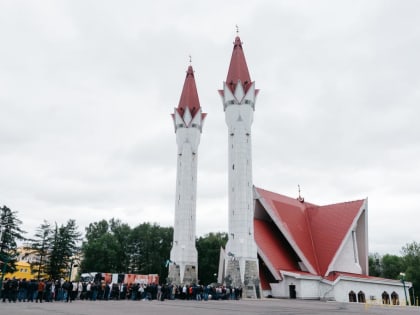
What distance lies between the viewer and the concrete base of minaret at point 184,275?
39.1 m

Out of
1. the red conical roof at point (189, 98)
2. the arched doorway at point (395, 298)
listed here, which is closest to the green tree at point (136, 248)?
the red conical roof at point (189, 98)

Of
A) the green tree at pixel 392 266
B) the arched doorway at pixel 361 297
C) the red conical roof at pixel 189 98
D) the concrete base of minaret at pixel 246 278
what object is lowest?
the arched doorway at pixel 361 297

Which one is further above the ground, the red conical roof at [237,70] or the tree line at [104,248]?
the red conical roof at [237,70]

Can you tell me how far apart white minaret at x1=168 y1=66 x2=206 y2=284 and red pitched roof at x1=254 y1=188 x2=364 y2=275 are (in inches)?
287

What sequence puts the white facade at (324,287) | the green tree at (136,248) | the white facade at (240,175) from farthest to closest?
the green tree at (136,248) → the white facade at (240,175) → the white facade at (324,287)

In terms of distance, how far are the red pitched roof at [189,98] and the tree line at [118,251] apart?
23.6 metres

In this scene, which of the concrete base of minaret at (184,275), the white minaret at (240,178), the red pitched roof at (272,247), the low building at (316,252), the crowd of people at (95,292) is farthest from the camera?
the concrete base of minaret at (184,275)

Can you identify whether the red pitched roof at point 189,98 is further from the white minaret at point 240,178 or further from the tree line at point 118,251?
the tree line at point 118,251

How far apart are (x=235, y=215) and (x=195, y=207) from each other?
7620mm

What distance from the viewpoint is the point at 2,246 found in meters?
44.2

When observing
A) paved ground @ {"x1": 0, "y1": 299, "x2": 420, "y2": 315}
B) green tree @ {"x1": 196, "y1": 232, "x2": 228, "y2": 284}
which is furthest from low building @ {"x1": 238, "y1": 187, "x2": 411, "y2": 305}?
green tree @ {"x1": 196, "y1": 232, "x2": 228, "y2": 284}

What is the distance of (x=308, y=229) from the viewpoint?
4222 centimetres

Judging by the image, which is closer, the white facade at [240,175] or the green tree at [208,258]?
the white facade at [240,175]

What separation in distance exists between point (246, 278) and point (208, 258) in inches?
1009
